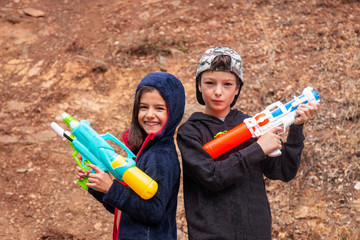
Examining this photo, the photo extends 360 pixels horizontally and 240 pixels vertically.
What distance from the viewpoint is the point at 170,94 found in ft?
8.89

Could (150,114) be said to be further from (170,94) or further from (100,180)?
(100,180)

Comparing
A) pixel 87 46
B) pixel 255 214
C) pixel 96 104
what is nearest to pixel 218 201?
pixel 255 214

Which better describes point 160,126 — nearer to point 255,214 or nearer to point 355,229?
point 255,214

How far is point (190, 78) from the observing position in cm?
671

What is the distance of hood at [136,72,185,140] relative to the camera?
2699 mm

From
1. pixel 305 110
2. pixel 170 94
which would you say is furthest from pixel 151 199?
pixel 305 110

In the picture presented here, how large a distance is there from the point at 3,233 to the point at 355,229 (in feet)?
12.8

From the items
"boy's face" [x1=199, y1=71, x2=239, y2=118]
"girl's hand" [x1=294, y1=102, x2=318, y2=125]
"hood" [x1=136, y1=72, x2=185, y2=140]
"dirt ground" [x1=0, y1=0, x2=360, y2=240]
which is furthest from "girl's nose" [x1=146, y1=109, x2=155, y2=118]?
"dirt ground" [x1=0, y1=0, x2=360, y2=240]

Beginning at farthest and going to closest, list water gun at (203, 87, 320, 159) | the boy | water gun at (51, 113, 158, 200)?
water gun at (203, 87, 320, 159) → the boy → water gun at (51, 113, 158, 200)

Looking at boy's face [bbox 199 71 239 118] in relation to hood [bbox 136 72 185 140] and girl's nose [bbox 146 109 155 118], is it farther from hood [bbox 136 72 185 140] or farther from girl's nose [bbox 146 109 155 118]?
girl's nose [bbox 146 109 155 118]

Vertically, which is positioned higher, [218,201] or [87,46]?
[218,201]

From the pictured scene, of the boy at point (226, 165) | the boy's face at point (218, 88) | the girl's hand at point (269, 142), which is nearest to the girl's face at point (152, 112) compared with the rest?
the boy at point (226, 165)

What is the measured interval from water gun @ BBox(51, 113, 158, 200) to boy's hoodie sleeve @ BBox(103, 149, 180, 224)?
0.16 feet

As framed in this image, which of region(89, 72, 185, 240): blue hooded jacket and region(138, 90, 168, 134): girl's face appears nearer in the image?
region(89, 72, 185, 240): blue hooded jacket
